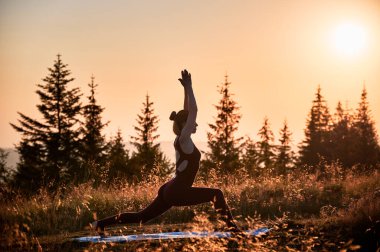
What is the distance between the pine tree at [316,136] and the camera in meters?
47.5

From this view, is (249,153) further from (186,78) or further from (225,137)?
(186,78)

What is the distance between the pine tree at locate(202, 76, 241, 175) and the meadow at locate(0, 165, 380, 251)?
22.2 meters

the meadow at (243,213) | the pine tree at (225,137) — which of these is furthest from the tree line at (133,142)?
the meadow at (243,213)

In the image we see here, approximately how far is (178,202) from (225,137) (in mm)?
32693

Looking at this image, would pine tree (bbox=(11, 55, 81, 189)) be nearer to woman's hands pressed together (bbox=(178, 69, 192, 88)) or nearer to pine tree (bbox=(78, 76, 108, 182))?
pine tree (bbox=(78, 76, 108, 182))

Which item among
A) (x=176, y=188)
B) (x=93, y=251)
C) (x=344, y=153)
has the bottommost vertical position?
(x=93, y=251)

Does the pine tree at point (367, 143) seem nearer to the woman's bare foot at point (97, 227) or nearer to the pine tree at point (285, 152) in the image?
the pine tree at point (285, 152)

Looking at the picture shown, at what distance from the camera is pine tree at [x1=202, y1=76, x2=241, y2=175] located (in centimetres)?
3678

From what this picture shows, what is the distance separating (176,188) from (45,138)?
40141 millimetres

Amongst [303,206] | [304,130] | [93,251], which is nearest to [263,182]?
[303,206]

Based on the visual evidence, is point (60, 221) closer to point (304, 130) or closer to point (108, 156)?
point (108, 156)

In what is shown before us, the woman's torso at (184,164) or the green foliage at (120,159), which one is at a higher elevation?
the green foliage at (120,159)

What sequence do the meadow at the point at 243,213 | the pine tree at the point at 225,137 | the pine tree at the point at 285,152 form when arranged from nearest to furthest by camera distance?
the meadow at the point at 243,213, the pine tree at the point at 225,137, the pine tree at the point at 285,152

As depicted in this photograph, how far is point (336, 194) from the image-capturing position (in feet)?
41.4
